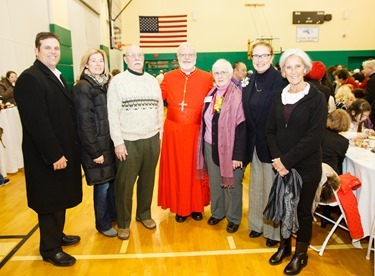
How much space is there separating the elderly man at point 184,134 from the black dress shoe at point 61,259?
44.4 inches

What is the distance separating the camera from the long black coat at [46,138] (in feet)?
7.24

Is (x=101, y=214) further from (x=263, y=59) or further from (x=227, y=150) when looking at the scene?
(x=263, y=59)

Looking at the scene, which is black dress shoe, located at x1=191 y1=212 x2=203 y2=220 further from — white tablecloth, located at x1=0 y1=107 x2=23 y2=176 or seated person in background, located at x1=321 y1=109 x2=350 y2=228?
white tablecloth, located at x1=0 y1=107 x2=23 y2=176

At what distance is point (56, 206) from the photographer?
242 centimetres

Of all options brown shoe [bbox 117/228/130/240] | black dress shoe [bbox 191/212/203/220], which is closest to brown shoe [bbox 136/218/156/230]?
brown shoe [bbox 117/228/130/240]

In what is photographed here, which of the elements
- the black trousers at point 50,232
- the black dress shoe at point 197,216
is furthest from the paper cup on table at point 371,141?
the black trousers at point 50,232

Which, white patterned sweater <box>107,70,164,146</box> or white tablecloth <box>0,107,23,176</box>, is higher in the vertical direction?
white patterned sweater <box>107,70,164,146</box>

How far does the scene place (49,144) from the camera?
2.24 meters

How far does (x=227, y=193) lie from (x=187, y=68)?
1.30 m

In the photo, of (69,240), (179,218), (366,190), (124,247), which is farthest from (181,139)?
(366,190)

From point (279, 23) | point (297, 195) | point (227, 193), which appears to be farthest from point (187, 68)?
point (279, 23)

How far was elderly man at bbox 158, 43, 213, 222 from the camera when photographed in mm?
3109

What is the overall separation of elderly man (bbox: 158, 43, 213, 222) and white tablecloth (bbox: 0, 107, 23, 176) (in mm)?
2852

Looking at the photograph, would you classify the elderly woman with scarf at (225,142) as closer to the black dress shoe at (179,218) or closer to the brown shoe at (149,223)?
the black dress shoe at (179,218)
